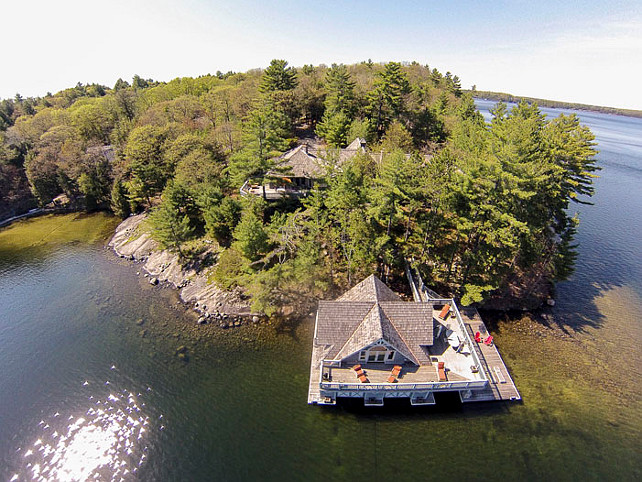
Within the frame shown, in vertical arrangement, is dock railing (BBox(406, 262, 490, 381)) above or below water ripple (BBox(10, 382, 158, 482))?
above

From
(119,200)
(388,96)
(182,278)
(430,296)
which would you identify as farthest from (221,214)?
(388,96)

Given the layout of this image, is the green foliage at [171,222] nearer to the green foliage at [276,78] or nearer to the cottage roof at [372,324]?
the cottage roof at [372,324]

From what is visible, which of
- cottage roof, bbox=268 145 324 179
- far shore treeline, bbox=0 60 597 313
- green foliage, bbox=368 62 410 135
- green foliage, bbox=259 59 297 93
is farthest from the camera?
green foliage, bbox=259 59 297 93

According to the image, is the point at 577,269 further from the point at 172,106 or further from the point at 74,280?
the point at 172,106

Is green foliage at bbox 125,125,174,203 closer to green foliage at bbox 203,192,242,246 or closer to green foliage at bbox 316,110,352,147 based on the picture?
green foliage at bbox 203,192,242,246

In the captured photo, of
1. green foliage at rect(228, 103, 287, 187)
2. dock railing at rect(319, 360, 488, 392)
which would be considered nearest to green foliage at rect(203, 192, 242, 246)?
green foliage at rect(228, 103, 287, 187)

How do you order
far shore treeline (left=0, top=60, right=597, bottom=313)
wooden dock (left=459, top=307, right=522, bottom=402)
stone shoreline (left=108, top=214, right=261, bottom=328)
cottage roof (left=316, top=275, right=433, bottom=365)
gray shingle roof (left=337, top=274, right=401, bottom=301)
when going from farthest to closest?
stone shoreline (left=108, top=214, right=261, bottom=328) → far shore treeline (left=0, top=60, right=597, bottom=313) → gray shingle roof (left=337, top=274, right=401, bottom=301) → cottage roof (left=316, top=275, right=433, bottom=365) → wooden dock (left=459, top=307, right=522, bottom=402)

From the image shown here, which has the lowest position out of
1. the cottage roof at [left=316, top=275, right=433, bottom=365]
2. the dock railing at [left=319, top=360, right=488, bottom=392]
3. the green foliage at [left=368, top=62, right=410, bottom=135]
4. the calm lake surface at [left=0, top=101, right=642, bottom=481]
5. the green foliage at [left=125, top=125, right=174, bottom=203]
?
the calm lake surface at [left=0, top=101, right=642, bottom=481]
